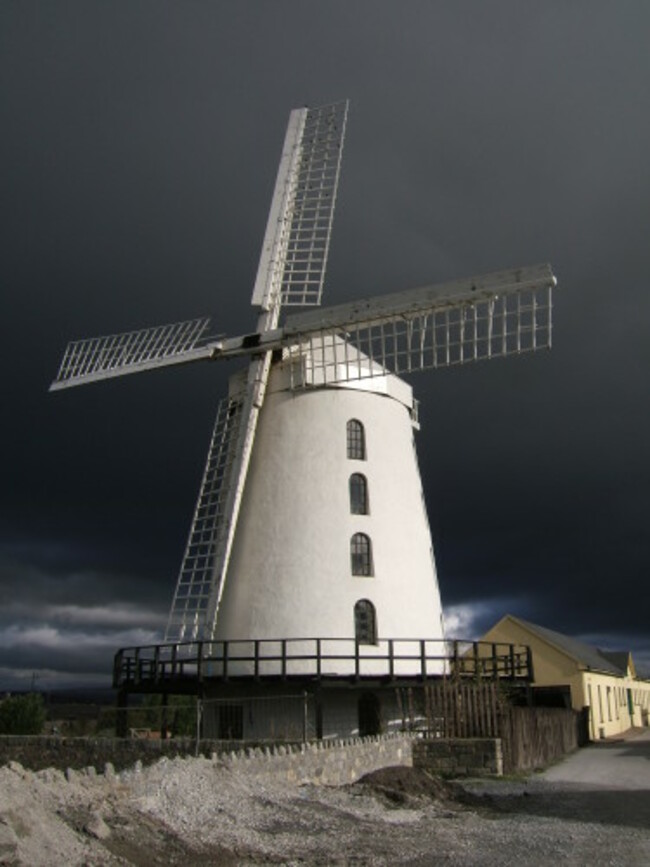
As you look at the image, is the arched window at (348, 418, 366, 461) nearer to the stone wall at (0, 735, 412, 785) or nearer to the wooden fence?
the wooden fence

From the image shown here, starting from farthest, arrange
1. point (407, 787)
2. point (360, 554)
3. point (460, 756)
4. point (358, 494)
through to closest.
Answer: point (358, 494), point (360, 554), point (460, 756), point (407, 787)

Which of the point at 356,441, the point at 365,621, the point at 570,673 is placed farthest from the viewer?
the point at 570,673

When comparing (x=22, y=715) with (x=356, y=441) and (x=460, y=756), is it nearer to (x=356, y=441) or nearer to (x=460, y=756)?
(x=356, y=441)

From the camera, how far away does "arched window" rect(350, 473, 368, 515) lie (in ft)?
83.6

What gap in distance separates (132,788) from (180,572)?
1389 centimetres

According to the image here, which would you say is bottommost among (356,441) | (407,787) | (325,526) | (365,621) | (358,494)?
(407,787)

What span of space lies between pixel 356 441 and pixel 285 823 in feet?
50.8

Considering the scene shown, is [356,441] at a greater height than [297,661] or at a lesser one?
greater

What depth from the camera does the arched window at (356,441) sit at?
26.1 meters

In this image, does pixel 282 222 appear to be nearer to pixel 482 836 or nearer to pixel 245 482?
pixel 245 482

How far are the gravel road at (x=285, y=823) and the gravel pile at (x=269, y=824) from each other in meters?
0.02

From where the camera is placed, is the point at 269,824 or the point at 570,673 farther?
the point at 570,673

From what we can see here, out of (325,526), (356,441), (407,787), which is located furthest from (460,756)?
(356,441)

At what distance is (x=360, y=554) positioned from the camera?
25016 mm
